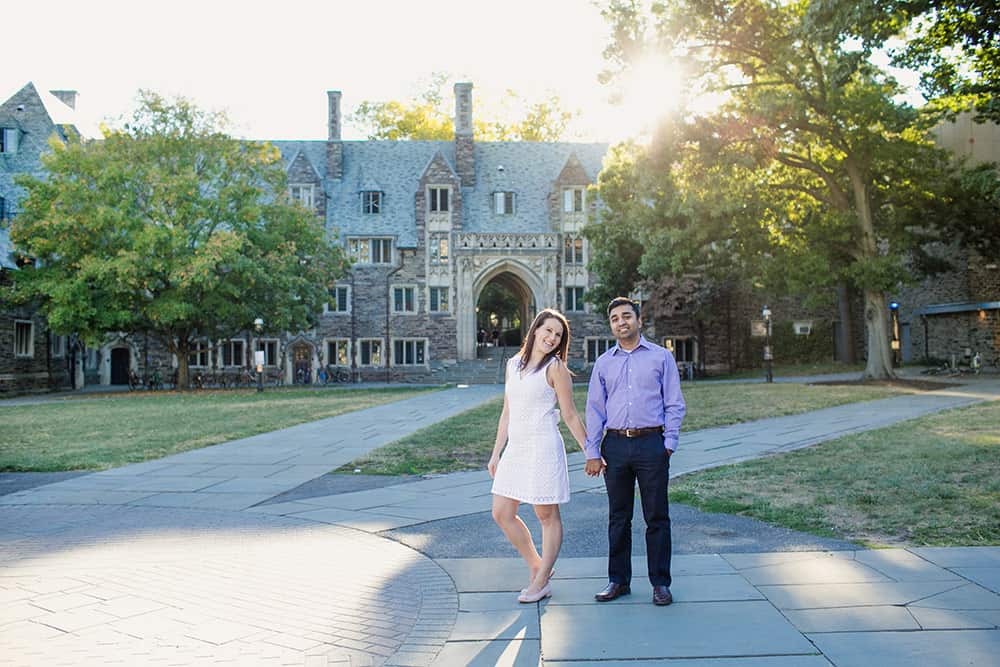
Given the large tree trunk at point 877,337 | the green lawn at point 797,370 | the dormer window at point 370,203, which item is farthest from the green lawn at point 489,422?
the dormer window at point 370,203

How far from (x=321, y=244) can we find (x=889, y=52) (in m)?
22.9

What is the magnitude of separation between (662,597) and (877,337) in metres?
24.1

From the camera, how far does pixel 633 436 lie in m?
4.80

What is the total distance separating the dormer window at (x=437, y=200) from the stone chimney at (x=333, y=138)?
5.40 m

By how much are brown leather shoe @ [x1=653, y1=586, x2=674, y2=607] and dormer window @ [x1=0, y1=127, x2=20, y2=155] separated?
4335 centimetres

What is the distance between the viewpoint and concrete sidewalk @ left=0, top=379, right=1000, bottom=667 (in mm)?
Result: 4008

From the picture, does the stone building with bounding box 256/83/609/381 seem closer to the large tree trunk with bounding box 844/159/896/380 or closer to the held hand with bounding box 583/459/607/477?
the large tree trunk with bounding box 844/159/896/380

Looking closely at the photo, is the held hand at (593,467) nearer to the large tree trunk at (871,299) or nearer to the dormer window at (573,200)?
the large tree trunk at (871,299)

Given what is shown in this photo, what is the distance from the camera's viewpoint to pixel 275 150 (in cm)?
3297

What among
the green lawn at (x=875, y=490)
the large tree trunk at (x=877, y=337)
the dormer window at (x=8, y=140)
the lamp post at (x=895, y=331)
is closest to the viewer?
the green lawn at (x=875, y=490)

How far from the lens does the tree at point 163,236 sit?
28.8m

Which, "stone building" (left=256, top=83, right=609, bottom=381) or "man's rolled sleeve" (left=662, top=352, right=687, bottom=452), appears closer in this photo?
"man's rolled sleeve" (left=662, top=352, right=687, bottom=452)

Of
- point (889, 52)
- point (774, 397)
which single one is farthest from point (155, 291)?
point (889, 52)

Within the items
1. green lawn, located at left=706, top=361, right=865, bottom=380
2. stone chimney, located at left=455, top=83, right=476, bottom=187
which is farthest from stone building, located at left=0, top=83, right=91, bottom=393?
green lawn, located at left=706, top=361, right=865, bottom=380
